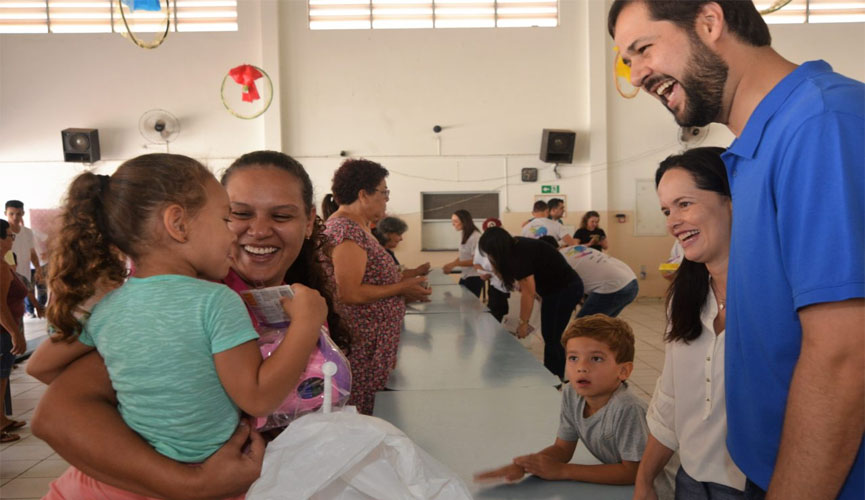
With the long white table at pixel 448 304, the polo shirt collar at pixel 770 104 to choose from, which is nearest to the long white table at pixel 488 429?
the polo shirt collar at pixel 770 104

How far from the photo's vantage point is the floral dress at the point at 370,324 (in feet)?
7.33

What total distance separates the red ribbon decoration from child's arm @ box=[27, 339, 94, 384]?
28.0 ft

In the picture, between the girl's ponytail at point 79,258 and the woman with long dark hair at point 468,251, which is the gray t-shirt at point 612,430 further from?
the woman with long dark hair at point 468,251

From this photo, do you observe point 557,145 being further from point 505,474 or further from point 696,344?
point 505,474

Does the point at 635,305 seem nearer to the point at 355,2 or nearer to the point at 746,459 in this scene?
the point at 355,2

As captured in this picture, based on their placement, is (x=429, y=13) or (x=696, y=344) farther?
(x=429, y=13)

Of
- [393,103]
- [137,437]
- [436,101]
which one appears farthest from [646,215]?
[137,437]

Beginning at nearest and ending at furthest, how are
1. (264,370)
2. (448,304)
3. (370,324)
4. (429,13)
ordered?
(264,370)
(370,324)
(448,304)
(429,13)

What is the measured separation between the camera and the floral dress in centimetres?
223

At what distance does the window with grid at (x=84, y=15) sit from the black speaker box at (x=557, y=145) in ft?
18.2

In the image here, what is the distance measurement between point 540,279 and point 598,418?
3207 millimetres

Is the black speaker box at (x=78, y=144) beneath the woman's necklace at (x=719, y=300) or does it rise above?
above

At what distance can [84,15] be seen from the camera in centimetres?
1011

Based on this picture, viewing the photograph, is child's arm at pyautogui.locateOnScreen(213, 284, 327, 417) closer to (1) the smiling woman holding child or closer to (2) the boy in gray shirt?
(1) the smiling woman holding child
